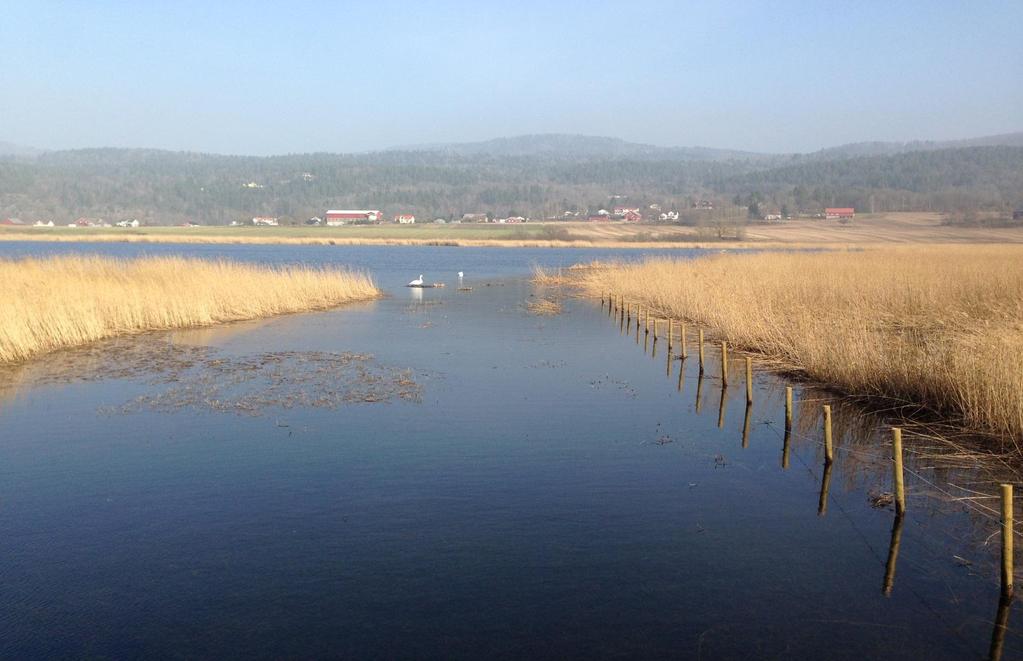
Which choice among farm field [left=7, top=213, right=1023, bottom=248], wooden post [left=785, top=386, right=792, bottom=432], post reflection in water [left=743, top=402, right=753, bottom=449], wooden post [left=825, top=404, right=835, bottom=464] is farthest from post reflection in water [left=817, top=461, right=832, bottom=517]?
farm field [left=7, top=213, right=1023, bottom=248]

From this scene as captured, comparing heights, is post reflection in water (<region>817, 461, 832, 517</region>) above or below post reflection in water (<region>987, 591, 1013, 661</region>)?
below

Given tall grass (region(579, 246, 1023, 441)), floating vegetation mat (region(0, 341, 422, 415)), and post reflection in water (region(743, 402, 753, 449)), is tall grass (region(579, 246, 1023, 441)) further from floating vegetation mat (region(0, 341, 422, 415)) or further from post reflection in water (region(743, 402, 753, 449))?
floating vegetation mat (region(0, 341, 422, 415))

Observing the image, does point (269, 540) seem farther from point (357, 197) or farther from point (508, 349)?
point (357, 197)

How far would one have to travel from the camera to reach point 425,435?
10820 millimetres

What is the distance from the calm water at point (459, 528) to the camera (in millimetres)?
5770

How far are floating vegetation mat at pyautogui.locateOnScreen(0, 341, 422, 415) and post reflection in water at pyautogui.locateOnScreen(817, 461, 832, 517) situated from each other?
20.1 feet

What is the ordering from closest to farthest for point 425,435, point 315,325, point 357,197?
point 425,435, point 315,325, point 357,197

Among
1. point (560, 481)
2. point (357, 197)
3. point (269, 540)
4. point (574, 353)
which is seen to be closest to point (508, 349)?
point (574, 353)

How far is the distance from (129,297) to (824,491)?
57.3 ft

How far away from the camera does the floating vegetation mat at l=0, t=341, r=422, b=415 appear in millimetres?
12648

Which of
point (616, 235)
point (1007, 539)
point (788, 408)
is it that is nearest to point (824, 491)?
point (788, 408)

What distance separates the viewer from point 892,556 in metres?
7.04

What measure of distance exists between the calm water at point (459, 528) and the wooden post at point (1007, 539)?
0.71 feet

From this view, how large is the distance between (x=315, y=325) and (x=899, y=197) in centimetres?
11898
